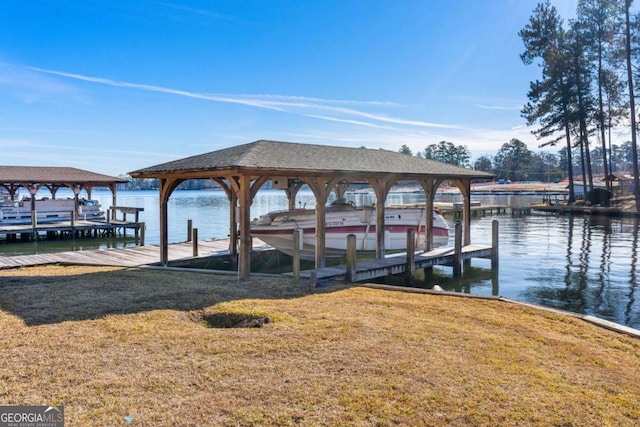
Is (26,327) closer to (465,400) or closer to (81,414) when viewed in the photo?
(81,414)

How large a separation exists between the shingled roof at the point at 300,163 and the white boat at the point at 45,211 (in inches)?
684

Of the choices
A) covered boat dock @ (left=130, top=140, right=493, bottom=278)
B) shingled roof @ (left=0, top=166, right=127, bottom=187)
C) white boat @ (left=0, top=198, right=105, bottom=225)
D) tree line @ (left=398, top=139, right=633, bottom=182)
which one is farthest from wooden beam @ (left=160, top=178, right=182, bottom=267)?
tree line @ (left=398, top=139, right=633, bottom=182)

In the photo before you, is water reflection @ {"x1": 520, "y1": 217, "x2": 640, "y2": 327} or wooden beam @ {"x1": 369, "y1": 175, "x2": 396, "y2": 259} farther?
wooden beam @ {"x1": 369, "y1": 175, "x2": 396, "y2": 259}

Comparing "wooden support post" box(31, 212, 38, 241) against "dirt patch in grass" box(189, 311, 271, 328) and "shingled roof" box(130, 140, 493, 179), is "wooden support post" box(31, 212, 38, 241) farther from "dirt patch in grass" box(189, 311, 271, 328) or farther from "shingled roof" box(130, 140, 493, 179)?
"dirt patch in grass" box(189, 311, 271, 328)

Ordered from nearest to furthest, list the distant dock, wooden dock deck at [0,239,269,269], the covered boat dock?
the covered boat dock, wooden dock deck at [0,239,269,269], the distant dock

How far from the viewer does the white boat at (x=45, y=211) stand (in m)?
25.1

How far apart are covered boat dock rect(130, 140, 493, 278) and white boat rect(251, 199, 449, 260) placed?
0.72 meters

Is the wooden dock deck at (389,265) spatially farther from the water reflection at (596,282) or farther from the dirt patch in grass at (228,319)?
the dirt patch in grass at (228,319)

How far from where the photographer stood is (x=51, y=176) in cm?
2633

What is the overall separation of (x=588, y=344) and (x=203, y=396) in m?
4.89

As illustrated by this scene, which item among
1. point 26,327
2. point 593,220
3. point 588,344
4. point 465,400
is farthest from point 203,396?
point 593,220

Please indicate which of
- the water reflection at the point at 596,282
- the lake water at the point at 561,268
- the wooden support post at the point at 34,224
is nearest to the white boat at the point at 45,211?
the wooden support post at the point at 34,224

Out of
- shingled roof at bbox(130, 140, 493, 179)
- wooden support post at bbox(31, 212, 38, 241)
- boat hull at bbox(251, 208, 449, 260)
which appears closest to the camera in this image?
shingled roof at bbox(130, 140, 493, 179)

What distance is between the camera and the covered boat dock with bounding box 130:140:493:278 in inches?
389
